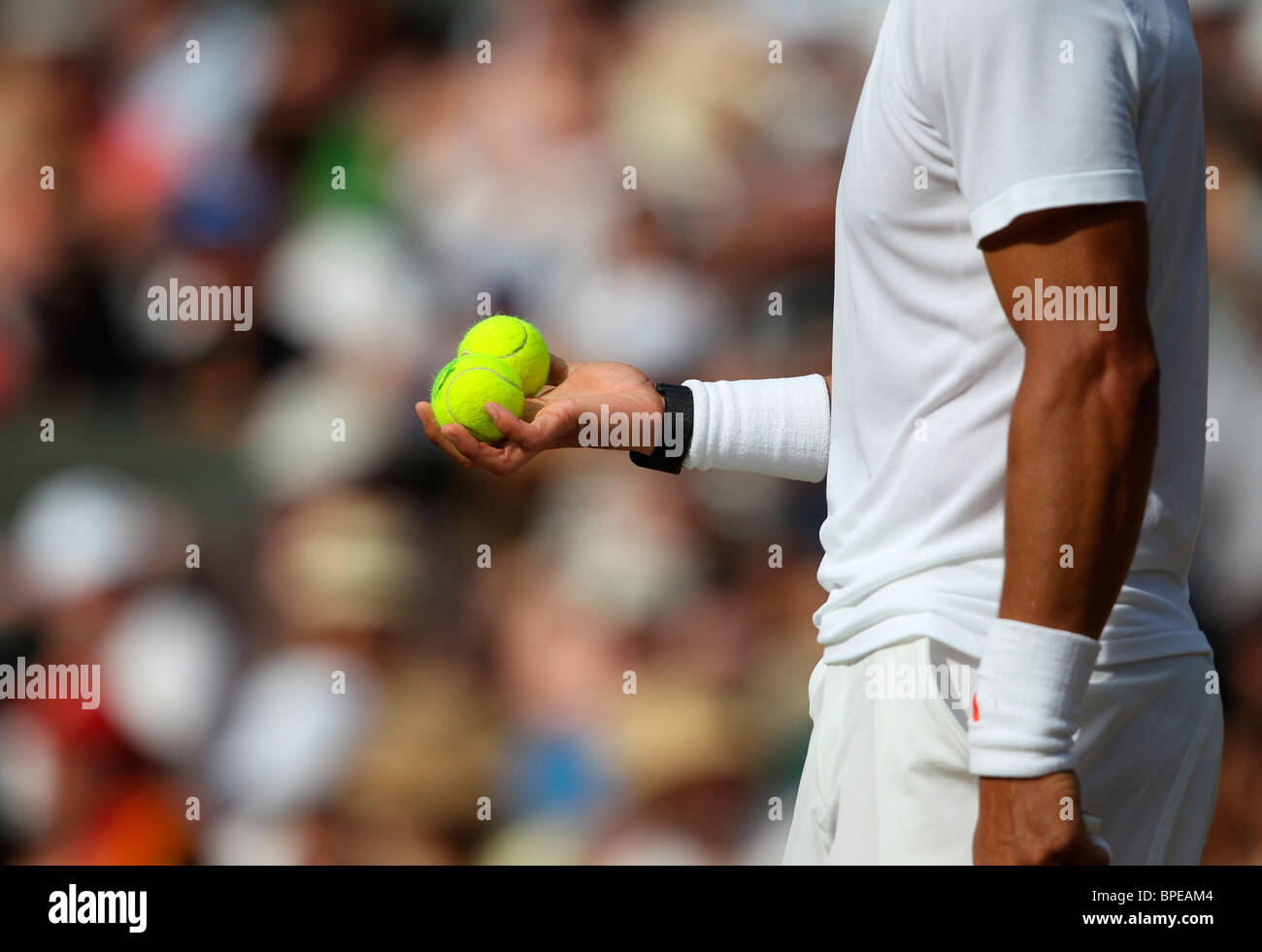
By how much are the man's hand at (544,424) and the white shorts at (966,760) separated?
1.56 ft

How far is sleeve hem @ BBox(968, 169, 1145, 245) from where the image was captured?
921 millimetres

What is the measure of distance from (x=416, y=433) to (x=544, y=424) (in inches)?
48.1

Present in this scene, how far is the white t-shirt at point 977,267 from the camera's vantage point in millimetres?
941

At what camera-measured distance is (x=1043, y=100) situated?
37.0 inches

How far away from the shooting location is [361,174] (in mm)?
2859

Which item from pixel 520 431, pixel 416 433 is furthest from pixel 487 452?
pixel 416 433

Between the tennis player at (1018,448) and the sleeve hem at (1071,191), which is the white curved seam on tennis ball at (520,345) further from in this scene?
the sleeve hem at (1071,191)

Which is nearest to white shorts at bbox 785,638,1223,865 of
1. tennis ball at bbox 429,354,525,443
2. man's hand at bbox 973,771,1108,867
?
man's hand at bbox 973,771,1108,867

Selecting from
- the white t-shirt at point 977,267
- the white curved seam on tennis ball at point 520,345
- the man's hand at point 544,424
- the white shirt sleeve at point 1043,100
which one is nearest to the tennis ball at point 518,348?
the white curved seam on tennis ball at point 520,345

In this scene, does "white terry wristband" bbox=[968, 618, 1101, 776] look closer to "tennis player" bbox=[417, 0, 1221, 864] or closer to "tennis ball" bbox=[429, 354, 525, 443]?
"tennis player" bbox=[417, 0, 1221, 864]

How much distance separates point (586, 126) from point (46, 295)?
122 centimetres

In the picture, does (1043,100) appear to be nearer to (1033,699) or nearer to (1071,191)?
(1071,191)
